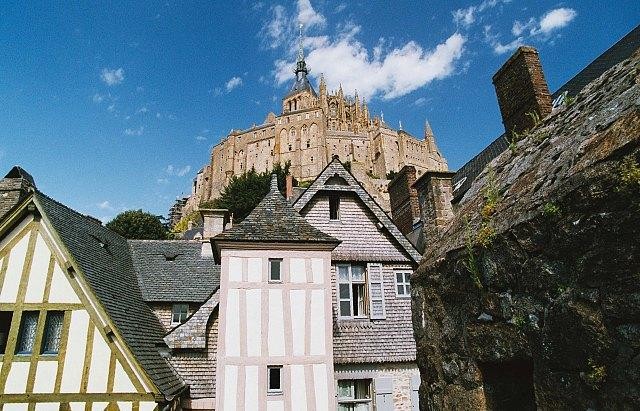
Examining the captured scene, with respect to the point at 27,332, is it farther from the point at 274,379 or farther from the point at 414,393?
the point at 414,393

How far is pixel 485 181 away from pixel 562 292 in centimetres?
178

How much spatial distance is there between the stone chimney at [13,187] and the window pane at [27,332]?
5.57 m

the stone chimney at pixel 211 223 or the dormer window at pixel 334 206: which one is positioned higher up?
the stone chimney at pixel 211 223

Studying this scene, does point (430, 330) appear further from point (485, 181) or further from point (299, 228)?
point (299, 228)

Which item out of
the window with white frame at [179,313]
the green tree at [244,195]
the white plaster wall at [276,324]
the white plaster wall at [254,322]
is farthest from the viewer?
the green tree at [244,195]

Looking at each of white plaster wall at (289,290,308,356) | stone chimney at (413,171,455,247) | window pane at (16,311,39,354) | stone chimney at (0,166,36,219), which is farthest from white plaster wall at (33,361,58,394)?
stone chimney at (413,171,455,247)

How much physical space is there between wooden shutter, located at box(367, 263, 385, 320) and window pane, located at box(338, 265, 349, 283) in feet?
2.24

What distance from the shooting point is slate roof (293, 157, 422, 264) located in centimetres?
1309

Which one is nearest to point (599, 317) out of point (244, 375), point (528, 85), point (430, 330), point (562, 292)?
point (562, 292)

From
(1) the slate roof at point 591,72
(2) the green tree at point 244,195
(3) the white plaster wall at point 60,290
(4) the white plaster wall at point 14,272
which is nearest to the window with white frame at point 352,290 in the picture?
(1) the slate roof at point 591,72

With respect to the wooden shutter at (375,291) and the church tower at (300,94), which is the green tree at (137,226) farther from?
the church tower at (300,94)

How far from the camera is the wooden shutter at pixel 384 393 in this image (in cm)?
1101

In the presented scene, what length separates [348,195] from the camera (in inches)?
533

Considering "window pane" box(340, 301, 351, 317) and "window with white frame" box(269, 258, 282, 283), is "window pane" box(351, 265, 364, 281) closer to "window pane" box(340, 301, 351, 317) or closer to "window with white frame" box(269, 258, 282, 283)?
"window pane" box(340, 301, 351, 317)
